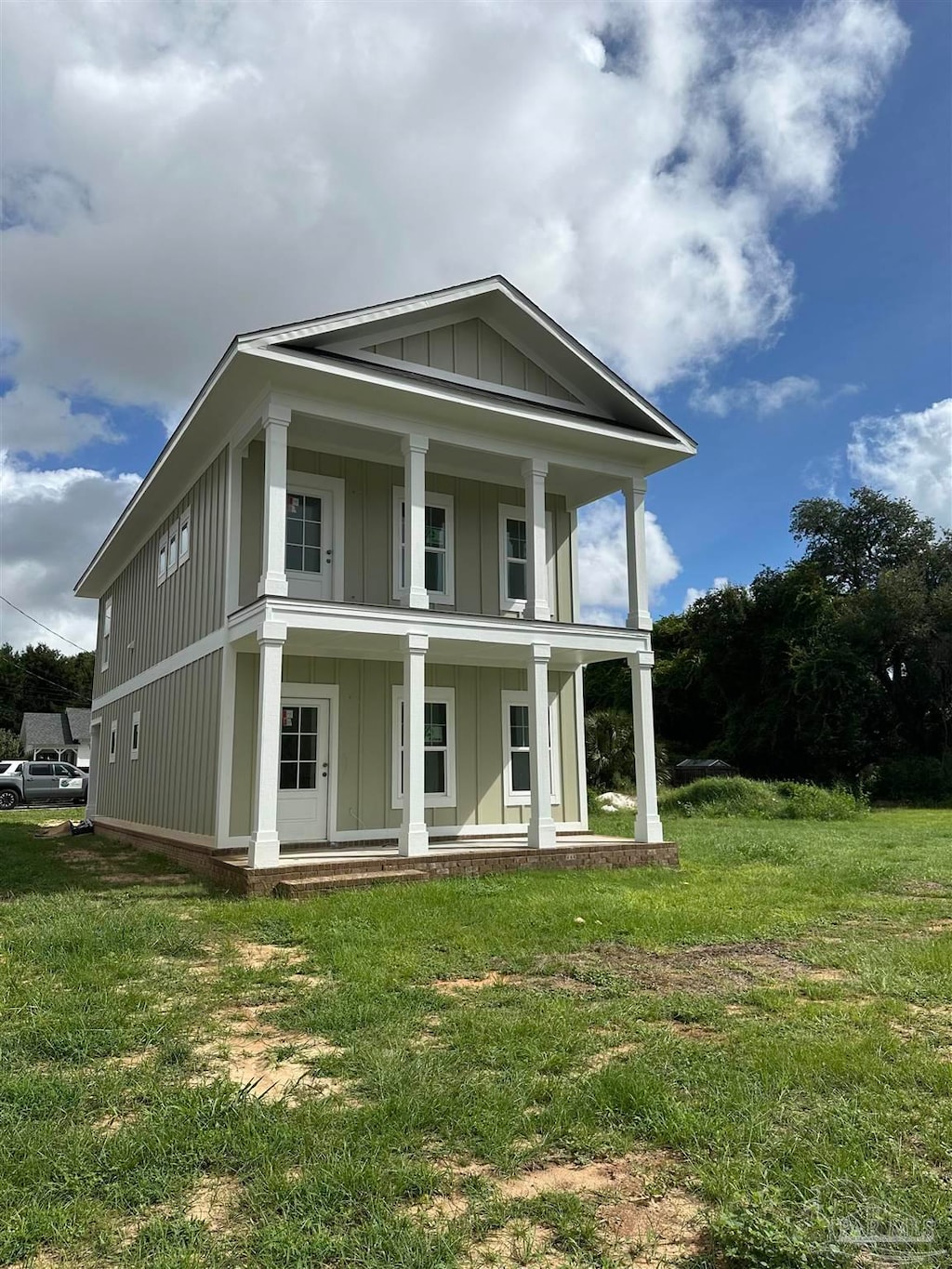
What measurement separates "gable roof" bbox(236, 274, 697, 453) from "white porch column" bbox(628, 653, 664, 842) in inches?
132

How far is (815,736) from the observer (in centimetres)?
2902

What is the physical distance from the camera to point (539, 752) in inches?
455

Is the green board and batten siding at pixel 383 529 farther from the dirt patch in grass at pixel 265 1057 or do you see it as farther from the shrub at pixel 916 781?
the shrub at pixel 916 781

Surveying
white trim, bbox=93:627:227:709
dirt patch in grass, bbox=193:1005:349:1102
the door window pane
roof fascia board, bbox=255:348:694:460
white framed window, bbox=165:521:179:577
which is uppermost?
roof fascia board, bbox=255:348:694:460

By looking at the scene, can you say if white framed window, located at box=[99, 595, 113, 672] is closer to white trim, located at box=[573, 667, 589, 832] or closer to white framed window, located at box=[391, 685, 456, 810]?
white framed window, located at box=[391, 685, 456, 810]

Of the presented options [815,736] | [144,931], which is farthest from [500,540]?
[815,736]

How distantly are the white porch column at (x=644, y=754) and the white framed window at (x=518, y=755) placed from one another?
162 centimetres

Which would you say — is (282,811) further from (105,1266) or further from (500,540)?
(105,1266)

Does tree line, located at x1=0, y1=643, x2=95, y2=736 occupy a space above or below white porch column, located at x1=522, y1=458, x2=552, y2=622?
above

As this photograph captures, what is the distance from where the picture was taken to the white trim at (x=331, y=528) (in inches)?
475

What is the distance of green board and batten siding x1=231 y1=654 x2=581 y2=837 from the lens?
1162 cm

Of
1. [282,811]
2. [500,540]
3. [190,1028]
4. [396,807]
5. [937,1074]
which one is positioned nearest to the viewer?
[937,1074]

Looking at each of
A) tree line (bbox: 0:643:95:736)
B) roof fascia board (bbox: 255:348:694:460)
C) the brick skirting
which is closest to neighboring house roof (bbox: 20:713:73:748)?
tree line (bbox: 0:643:95:736)

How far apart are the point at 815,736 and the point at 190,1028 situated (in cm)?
2751
